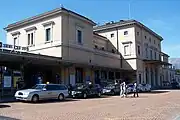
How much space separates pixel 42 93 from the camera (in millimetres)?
22516

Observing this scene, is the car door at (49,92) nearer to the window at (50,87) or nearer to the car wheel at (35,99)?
the window at (50,87)

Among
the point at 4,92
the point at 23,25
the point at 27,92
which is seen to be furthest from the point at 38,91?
the point at 23,25

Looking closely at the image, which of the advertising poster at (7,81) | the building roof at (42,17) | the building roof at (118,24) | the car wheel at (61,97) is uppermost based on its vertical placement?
the building roof at (118,24)

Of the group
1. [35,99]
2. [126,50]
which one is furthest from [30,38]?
[126,50]

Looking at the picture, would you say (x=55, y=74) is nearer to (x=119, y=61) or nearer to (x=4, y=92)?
(x=4, y=92)

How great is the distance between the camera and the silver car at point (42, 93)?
21.5 metres

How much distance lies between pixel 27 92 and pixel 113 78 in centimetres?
2960

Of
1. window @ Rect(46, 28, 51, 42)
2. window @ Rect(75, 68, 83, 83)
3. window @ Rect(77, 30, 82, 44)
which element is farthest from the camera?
window @ Rect(77, 30, 82, 44)

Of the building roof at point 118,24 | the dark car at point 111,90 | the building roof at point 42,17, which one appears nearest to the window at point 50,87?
the dark car at point 111,90

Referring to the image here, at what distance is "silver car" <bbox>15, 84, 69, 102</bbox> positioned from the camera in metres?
21.5

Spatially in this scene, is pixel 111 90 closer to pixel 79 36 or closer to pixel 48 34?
pixel 79 36

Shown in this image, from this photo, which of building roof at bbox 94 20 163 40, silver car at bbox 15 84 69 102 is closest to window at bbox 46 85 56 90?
silver car at bbox 15 84 69 102

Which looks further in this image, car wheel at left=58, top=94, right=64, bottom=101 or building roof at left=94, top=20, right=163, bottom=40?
building roof at left=94, top=20, right=163, bottom=40

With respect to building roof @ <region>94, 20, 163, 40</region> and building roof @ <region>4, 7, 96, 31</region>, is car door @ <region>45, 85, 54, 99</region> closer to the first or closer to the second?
building roof @ <region>4, 7, 96, 31</region>
